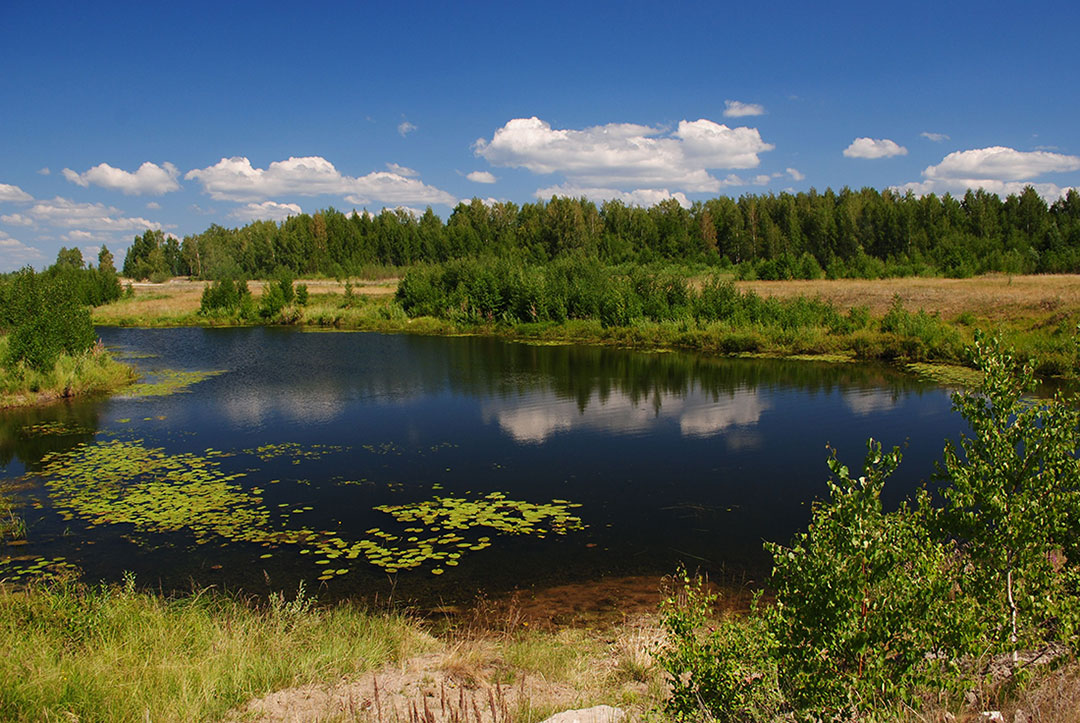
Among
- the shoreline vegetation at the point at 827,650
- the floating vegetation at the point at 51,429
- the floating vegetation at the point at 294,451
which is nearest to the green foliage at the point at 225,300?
the floating vegetation at the point at 51,429

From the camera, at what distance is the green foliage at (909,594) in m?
3.77

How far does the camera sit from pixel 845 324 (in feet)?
95.2

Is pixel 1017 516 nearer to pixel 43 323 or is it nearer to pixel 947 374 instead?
pixel 947 374

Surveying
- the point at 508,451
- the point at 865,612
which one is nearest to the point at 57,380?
the point at 508,451

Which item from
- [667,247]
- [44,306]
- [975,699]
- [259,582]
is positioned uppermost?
[667,247]

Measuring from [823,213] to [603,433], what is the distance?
59.0 meters

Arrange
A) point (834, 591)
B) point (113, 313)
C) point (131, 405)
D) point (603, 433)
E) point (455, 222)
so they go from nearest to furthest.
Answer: point (834, 591) < point (603, 433) < point (131, 405) < point (113, 313) < point (455, 222)

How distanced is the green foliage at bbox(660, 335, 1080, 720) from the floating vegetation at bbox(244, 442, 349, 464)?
11222 mm

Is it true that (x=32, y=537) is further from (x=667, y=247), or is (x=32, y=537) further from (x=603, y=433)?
(x=667, y=247)

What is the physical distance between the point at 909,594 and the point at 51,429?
19.2 m

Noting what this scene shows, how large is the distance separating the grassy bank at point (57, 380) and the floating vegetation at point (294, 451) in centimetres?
984

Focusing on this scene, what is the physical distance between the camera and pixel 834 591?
12.3ft

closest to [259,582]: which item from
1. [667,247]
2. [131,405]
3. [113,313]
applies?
[131,405]

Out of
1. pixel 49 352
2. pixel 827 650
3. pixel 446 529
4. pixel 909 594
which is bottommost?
pixel 446 529
